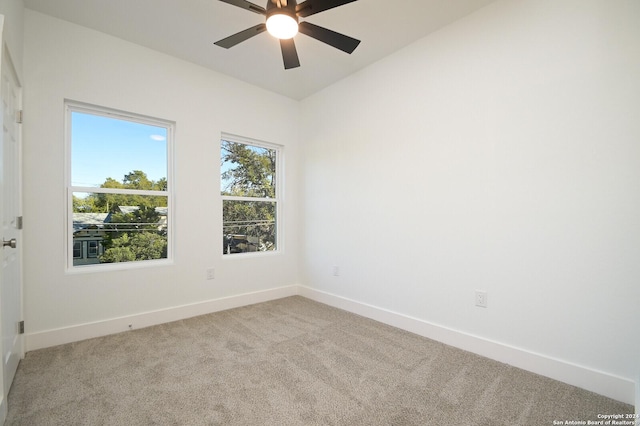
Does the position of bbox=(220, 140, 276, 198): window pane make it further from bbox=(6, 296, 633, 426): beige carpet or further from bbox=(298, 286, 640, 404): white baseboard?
bbox=(298, 286, 640, 404): white baseboard

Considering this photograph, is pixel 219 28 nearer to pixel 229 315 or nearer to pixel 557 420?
pixel 229 315

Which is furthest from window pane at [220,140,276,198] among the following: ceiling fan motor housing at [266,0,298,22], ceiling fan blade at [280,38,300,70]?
ceiling fan motor housing at [266,0,298,22]

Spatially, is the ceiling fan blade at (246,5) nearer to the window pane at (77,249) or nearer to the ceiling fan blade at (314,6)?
the ceiling fan blade at (314,6)

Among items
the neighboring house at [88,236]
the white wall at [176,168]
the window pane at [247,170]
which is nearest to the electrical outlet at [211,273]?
the white wall at [176,168]

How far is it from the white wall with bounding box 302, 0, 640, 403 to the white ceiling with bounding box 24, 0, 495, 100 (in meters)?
0.21

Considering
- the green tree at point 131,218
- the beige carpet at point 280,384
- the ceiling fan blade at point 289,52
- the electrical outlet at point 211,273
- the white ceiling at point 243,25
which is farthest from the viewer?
the electrical outlet at point 211,273

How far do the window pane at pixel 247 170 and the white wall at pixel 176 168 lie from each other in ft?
0.63

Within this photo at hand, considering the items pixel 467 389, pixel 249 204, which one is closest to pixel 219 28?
pixel 249 204

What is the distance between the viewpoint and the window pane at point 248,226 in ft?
11.9

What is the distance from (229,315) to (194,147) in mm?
1890

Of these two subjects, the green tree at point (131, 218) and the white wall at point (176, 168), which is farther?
the green tree at point (131, 218)

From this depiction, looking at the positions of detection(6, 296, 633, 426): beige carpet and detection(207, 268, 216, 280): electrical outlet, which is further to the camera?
detection(207, 268, 216, 280): electrical outlet

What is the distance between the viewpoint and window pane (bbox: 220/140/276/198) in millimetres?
3641

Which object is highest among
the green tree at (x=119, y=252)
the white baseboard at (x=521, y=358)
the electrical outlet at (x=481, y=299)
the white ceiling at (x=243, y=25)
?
the white ceiling at (x=243, y=25)
